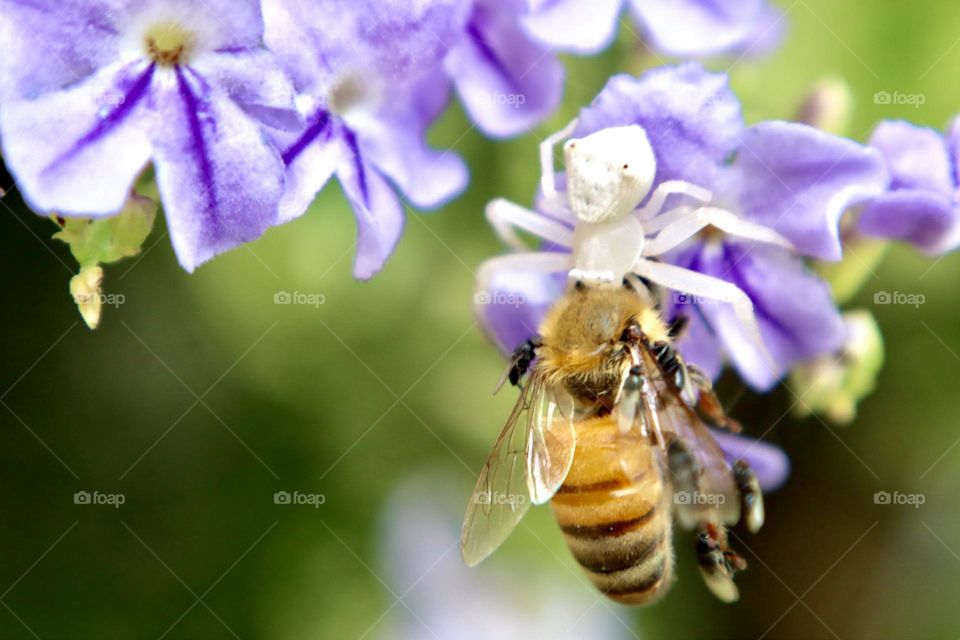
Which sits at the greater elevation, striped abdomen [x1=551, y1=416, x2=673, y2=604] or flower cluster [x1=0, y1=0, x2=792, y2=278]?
flower cluster [x1=0, y1=0, x2=792, y2=278]

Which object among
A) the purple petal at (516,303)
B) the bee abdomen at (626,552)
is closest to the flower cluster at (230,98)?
the purple petal at (516,303)

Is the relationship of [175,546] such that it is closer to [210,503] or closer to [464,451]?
[210,503]

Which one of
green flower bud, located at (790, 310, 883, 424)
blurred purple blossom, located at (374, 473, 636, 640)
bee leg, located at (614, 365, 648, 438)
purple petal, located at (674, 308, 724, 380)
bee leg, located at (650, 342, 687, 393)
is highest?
bee leg, located at (650, 342, 687, 393)

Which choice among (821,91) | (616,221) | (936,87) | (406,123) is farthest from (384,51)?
(936,87)

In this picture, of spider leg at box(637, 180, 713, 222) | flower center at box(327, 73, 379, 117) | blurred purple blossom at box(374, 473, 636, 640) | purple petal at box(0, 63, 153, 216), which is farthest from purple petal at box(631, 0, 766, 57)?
blurred purple blossom at box(374, 473, 636, 640)

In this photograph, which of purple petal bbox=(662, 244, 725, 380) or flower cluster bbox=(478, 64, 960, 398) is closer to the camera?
flower cluster bbox=(478, 64, 960, 398)

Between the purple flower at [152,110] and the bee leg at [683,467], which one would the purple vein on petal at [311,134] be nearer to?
the purple flower at [152,110]

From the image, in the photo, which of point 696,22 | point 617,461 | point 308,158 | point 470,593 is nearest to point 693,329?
point 617,461

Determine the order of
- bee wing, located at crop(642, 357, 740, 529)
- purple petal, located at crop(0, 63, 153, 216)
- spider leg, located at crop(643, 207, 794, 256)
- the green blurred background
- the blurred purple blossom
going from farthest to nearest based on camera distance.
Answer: the blurred purple blossom
the green blurred background
spider leg, located at crop(643, 207, 794, 256)
bee wing, located at crop(642, 357, 740, 529)
purple petal, located at crop(0, 63, 153, 216)

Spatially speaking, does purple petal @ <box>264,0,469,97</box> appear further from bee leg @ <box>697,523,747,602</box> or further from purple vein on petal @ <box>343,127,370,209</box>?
bee leg @ <box>697,523,747,602</box>
